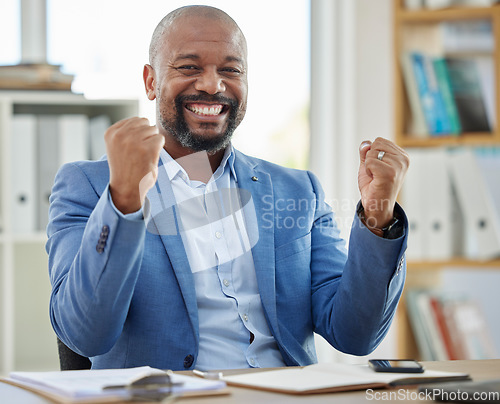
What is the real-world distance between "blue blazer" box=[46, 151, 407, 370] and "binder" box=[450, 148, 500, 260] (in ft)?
3.49

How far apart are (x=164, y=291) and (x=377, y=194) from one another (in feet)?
1.47

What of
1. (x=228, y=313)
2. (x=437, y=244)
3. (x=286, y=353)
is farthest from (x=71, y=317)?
(x=437, y=244)

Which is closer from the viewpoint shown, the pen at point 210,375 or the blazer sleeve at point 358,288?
the pen at point 210,375

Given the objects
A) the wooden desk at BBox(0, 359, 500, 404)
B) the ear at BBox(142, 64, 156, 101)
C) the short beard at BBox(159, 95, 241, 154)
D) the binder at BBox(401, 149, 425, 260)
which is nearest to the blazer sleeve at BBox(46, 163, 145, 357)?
the wooden desk at BBox(0, 359, 500, 404)

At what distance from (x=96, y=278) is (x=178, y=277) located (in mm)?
216

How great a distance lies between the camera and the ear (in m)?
1.68

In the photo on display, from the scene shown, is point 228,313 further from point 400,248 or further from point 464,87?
point 464,87

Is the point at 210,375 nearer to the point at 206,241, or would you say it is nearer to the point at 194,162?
the point at 206,241

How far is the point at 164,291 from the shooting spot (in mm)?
1374

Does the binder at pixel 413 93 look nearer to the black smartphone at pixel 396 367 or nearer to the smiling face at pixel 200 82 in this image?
the smiling face at pixel 200 82

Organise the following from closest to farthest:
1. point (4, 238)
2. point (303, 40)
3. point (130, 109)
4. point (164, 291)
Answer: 1. point (164, 291)
2. point (4, 238)
3. point (130, 109)
4. point (303, 40)

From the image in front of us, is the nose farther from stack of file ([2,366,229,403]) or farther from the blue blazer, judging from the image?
stack of file ([2,366,229,403])

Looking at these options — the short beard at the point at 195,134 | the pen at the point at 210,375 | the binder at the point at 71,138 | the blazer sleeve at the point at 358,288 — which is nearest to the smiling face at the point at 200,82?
the short beard at the point at 195,134

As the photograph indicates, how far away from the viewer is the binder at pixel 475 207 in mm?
2518
